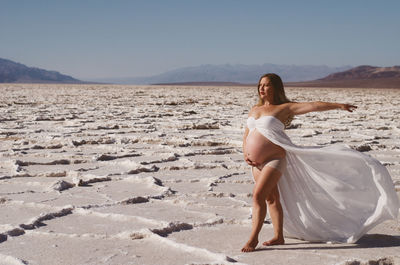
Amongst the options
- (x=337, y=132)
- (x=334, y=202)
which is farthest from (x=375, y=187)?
(x=337, y=132)

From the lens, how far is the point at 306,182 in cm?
216

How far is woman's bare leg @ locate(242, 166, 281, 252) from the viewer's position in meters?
2.00

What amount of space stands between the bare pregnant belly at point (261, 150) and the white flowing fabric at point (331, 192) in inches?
1.3

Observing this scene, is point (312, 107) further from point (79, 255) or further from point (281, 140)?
point (79, 255)

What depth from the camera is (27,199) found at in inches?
112

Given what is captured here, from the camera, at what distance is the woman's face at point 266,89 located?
6.86 ft

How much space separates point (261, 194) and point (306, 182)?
263 mm

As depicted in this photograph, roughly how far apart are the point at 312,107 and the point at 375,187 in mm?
457

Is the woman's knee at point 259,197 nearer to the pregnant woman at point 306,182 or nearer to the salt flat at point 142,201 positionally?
the pregnant woman at point 306,182

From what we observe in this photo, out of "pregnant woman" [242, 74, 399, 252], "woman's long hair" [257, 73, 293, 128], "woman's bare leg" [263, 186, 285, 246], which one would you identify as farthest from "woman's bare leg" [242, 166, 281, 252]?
"woman's long hair" [257, 73, 293, 128]

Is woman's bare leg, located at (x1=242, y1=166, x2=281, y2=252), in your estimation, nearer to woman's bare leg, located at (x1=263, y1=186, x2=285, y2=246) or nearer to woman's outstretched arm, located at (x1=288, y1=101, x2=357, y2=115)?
woman's bare leg, located at (x1=263, y1=186, x2=285, y2=246)

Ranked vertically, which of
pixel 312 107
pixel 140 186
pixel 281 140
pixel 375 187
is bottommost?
pixel 140 186

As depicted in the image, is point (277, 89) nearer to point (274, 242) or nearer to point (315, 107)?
point (315, 107)

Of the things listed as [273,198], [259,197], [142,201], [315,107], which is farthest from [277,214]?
[142,201]
